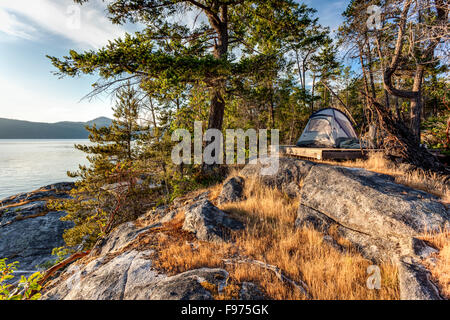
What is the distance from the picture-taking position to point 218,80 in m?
7.91

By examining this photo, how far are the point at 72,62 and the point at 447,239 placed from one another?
10.4 m

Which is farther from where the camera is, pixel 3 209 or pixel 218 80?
pixel 3 209

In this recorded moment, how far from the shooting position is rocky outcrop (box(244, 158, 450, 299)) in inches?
96.4

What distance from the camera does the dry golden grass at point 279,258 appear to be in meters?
2.23

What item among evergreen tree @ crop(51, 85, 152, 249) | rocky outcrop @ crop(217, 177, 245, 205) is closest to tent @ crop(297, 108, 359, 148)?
rocky outcrop @ crop(217, 177, 245, 205)

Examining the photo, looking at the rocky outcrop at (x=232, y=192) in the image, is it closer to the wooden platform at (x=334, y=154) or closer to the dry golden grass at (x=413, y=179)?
the wooden platform at (x=334, y=154)

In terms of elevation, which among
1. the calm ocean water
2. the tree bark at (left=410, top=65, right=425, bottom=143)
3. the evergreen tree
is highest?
the tree bark at (left=410, top=65, right=425, bottom=143)

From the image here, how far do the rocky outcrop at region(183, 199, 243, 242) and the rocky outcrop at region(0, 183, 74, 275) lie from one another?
13.6 metres

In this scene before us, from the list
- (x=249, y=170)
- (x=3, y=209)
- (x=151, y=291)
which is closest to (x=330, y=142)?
(x=249, y=170)

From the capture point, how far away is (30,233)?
16.6m

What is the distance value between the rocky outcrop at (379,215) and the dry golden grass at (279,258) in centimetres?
26

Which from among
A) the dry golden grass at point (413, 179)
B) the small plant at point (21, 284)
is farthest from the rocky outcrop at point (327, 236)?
the small plant at point (21, 284)

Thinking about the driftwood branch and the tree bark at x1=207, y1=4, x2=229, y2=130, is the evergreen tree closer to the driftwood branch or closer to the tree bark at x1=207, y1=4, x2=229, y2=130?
the tree bark at x1=207, y1=4, x2=229, y2=130
